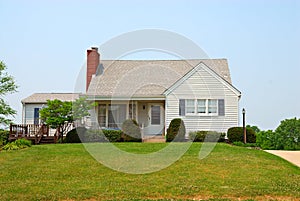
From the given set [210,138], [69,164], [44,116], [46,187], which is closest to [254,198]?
[46,187]

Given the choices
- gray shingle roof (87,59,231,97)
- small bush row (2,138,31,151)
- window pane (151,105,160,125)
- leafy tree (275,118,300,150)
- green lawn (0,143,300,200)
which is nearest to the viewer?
green lawn (0,143,300,200)

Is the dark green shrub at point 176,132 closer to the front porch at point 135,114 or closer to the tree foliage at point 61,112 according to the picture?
the front porch at point 135,114

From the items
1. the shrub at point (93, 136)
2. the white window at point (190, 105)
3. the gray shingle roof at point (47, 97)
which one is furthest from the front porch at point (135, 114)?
the gray shingle roof at point (47, 97)

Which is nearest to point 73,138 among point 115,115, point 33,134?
point 33,134

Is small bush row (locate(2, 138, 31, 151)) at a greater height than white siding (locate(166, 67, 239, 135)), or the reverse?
white siding (locate(166, 67, 239, 135))

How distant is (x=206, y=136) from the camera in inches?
857

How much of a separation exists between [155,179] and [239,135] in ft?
37.2

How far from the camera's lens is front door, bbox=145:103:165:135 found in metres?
25.4

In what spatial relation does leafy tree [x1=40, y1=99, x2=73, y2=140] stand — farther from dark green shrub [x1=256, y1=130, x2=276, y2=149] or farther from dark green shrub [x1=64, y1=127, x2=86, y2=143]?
dark green shrub [x1=256, y1=130, x2=276, y2=149]

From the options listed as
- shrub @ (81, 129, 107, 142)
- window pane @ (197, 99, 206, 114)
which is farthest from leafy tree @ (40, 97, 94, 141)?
window pane @ (197, 99, 206, 114)

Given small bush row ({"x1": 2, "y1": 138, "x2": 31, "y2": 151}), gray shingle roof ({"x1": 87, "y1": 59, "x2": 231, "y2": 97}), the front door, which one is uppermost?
gray shingle roof ({"x1": 87, "y1": 59, "x2": 231, "y2": 97})

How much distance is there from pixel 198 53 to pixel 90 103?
7.76m

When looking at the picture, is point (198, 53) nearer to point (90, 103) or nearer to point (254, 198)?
point (90, 103)

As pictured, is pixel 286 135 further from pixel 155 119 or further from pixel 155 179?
pixel 155 179
